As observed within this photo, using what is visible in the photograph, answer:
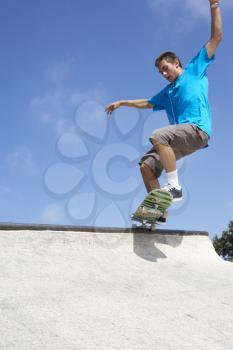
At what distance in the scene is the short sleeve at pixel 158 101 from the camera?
21.3 ft

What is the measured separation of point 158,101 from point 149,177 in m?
1.33

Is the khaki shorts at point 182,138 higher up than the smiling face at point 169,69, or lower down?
lower down

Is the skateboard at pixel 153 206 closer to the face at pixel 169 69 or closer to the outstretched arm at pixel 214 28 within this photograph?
the face at pixel 169 69

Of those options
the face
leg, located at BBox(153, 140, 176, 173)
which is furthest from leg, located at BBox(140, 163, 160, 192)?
the face

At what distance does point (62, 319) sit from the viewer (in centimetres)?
284

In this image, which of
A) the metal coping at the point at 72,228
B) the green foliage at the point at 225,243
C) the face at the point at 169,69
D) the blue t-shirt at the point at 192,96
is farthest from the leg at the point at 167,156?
the green foliage at the point at 225,243

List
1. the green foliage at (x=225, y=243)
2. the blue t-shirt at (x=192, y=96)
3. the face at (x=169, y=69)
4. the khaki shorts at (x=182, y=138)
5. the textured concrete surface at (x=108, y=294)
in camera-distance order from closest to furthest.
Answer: the textured concrete surface at (x=108, y=294) → the khaki shorts at (x=182, y=138) → the blue t-shirt at (x=192, y=96) → the face at (x=169, y=69) → the green foliage at (x=225, y=243)

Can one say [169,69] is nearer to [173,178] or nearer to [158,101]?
[158,101]

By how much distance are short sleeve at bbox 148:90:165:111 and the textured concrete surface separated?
82.6 inches

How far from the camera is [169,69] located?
6.09m

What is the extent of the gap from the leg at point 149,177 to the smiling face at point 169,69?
1.35m

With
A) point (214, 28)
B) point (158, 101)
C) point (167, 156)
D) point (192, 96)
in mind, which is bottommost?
point (167, 156)

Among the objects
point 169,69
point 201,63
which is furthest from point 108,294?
point 201,63

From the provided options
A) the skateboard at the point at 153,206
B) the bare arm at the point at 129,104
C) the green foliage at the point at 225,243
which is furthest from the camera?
the green foliage at the point at 225,243
